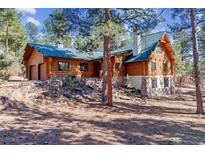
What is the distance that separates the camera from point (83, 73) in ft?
81.8

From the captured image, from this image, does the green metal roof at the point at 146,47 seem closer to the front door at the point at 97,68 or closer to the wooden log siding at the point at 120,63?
the wooden log siding at the point at 120,63

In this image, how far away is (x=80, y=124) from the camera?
10.6 metres

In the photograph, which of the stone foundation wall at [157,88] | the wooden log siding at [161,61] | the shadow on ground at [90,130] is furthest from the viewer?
the wooden log siding at [161,61]

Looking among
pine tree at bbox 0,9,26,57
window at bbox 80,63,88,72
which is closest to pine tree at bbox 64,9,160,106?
window at bbox 80,63,88,72

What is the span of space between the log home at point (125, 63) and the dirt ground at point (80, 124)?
24.1 feet

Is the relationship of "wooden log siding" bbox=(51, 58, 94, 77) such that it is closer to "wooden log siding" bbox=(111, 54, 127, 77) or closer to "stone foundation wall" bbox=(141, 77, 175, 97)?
"wooden log siding" bbox=(111, 54, 127, 77)

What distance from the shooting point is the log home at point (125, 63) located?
23359 millimetres

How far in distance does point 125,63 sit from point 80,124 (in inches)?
633

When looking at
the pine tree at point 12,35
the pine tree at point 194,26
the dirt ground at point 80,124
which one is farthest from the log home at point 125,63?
the pine tree at point 194,26

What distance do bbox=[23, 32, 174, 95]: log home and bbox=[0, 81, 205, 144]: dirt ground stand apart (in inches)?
289
